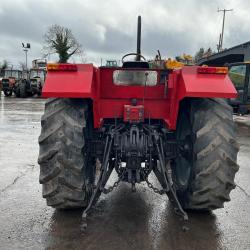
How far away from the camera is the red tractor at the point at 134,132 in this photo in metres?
3.76

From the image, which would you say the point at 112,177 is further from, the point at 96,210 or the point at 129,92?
the point at 129,92

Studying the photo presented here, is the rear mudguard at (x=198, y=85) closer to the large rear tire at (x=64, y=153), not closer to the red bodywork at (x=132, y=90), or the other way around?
the red bodywork at (x=132, y=90)

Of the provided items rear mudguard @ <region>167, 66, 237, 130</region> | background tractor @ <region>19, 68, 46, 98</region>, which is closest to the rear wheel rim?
rear mudguard @ <region>167, 66, 237, 130</region>

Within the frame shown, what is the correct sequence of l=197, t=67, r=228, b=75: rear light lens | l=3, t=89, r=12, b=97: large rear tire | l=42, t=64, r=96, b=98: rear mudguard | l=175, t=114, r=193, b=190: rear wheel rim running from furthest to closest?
l=3, t=89, r=12, b=97: large rear tire
l=175, t=114, r=193, b=190: rear wheel rim
l=197, t=67, r=228, b=75: rear light lens
l=42, t=64, r=96, b=98: rear mudguard

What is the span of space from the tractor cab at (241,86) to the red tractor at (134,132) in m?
10.5

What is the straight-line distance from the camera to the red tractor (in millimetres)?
3760

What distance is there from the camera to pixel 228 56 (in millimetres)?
26734

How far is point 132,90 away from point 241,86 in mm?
11439

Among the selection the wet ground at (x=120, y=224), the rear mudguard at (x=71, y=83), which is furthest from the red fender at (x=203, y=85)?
the wet ground at (x=120, y=224)

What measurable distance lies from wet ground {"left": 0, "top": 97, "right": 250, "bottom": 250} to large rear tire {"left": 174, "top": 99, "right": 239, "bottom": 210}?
343 mm

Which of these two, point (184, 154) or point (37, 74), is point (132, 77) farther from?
point (37, 74)

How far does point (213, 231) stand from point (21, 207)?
93.0 inches

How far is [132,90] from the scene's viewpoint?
4.48 m

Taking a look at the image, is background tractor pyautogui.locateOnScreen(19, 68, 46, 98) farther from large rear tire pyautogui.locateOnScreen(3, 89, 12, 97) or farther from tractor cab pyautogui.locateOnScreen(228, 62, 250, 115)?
tractor cab pyautogui.locateOnScreen(228, 62, 250, 115)
